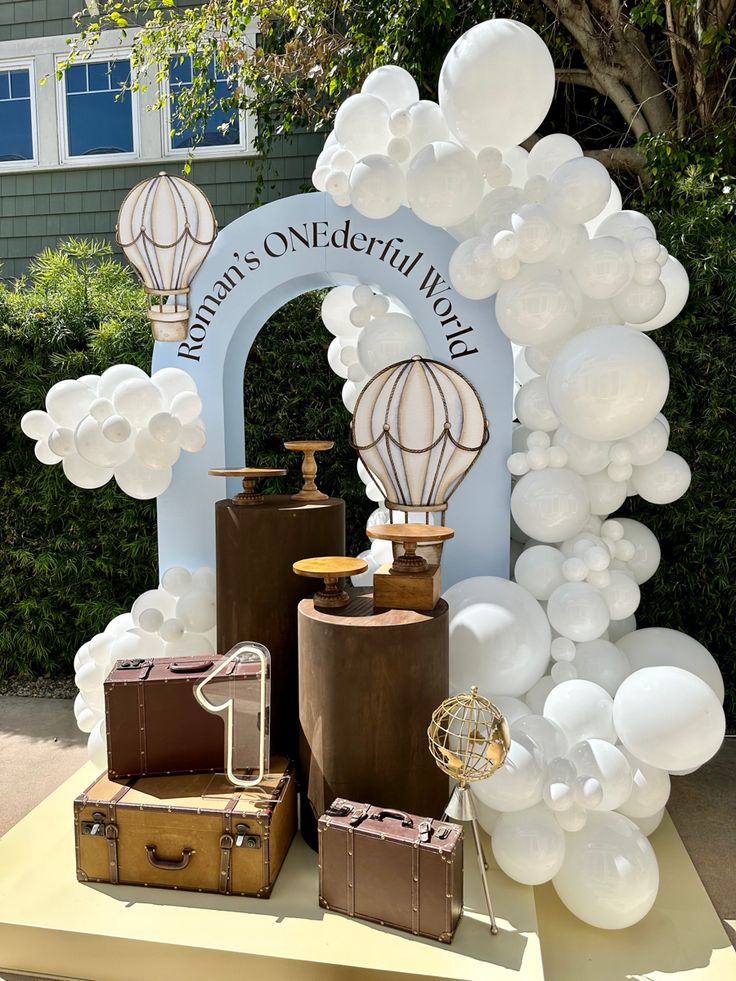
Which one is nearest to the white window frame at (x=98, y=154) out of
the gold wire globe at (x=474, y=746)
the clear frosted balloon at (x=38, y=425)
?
the clear frosted balloon at (x=38, y=425)

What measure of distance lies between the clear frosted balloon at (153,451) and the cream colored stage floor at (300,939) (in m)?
1.50

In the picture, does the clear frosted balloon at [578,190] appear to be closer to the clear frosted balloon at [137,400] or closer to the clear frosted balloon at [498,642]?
the clear frosted balloon at [498,642]

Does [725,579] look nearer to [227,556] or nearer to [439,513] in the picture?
[439,513]

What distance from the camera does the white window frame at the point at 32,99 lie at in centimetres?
701

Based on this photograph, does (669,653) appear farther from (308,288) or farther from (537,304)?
(308,288)

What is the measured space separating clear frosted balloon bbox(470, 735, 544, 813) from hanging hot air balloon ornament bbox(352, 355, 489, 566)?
76cm

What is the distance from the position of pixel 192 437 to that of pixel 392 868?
6.09ft

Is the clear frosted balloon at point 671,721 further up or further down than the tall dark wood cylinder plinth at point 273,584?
further down

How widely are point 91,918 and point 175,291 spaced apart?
7.83ft

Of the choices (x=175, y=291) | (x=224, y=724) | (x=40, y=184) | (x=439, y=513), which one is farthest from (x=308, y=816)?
(x=40, y=184)

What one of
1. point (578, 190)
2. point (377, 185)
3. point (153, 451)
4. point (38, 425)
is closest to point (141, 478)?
point (153, 451)

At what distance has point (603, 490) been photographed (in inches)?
129

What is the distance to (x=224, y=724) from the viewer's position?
9.02ft

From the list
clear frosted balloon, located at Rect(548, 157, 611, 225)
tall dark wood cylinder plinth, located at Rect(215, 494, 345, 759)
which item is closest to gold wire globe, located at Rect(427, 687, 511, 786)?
tall dark wood cylinder plinth, located at Rect(215, 494, 345, 759)
